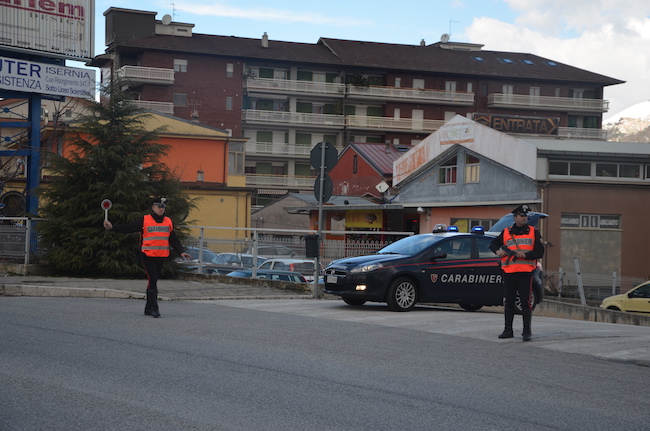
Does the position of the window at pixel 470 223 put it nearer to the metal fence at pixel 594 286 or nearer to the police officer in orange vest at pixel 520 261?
the metal fence at pixel 594 286

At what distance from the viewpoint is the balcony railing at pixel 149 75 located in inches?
2726

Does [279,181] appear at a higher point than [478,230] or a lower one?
higher

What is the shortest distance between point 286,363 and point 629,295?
18.6 m

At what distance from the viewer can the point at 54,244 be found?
20922 mm

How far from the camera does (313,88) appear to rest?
246 feet

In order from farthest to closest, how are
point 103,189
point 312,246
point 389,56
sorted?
point 389,56
point 103,189
point 312,246

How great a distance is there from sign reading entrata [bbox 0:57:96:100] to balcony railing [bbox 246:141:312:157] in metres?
45.4

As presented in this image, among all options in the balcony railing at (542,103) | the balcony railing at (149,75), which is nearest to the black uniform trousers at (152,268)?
the balcony railing at (149,75)

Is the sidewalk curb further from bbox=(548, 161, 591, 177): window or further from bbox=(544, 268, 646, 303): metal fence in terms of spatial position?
bbox=(548, 161, 591, 177): window

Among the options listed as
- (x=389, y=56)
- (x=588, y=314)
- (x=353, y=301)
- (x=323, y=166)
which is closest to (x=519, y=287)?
(x=353, y=301)

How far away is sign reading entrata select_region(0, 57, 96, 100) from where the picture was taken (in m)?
26.8

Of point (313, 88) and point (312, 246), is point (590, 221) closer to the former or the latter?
point (312, 246)

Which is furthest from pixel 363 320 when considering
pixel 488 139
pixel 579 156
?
pixel 488 139

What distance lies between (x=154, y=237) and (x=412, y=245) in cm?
567
